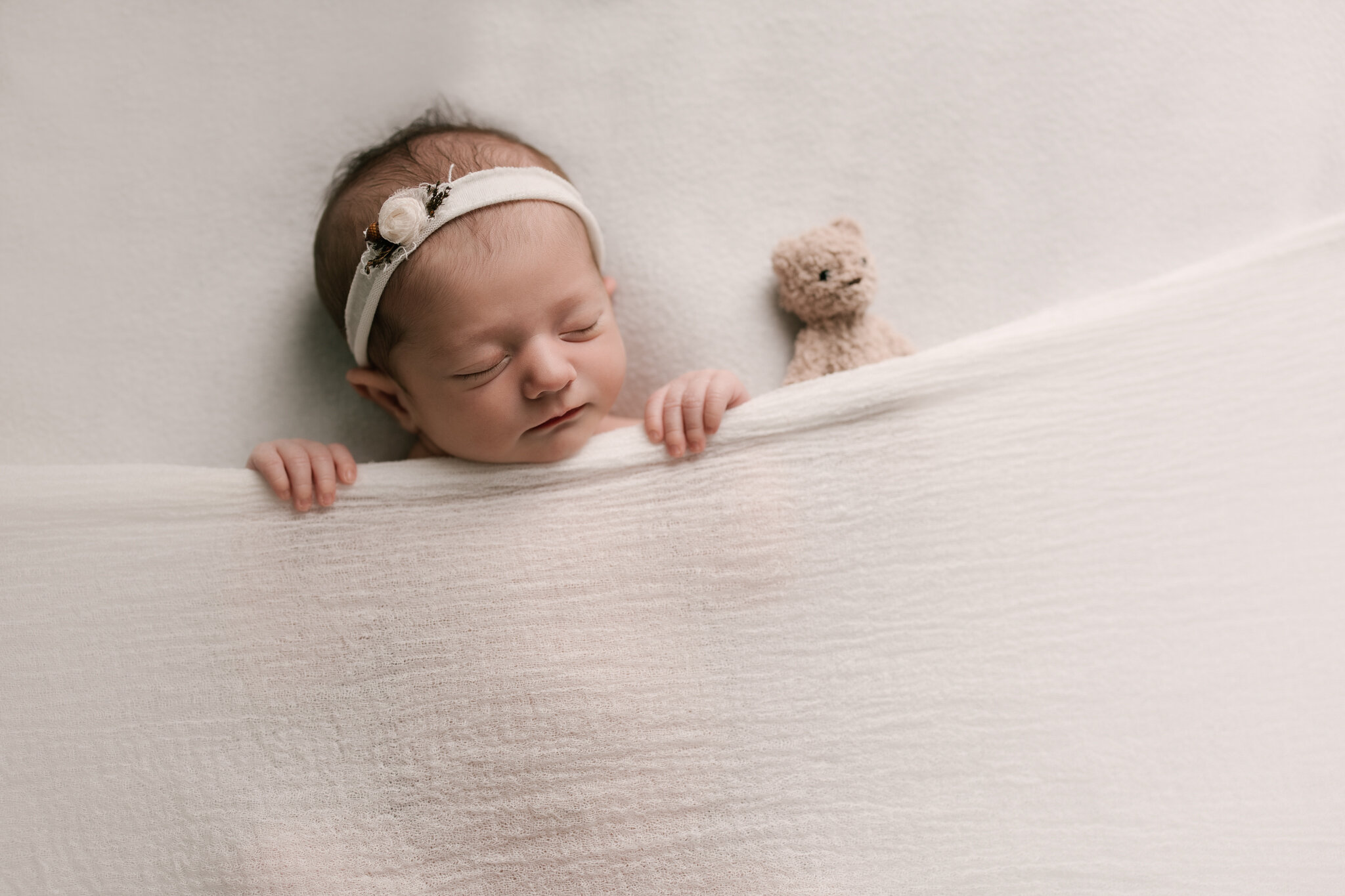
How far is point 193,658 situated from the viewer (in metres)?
0.81

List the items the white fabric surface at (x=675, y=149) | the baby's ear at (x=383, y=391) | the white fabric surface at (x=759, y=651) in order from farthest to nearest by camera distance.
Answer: the white fabric surface at (x=675, y=149) → the baby's ear at (x=383, y=391) → the white fabric surface at (x=759, y=651)

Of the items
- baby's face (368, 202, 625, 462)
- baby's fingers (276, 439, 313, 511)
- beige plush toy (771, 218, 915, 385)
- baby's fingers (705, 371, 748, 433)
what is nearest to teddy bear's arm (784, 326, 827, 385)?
beige plush toy (771, 218, 915, 385)

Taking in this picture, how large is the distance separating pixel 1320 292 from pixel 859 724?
2.34 ft

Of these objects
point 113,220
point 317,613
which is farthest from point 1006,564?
point 113,220

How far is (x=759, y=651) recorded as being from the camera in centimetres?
81

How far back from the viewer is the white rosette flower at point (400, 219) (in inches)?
31.2

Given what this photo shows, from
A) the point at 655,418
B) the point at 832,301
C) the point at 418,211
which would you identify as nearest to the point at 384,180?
the point at 418,211

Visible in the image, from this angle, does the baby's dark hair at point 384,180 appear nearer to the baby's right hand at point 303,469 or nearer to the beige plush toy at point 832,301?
the baby's right hand at point 303,469

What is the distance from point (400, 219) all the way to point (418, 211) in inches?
0.9

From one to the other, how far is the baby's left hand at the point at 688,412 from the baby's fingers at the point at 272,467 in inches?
15.2

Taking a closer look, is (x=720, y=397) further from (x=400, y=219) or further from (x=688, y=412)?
(x=400, y=219)

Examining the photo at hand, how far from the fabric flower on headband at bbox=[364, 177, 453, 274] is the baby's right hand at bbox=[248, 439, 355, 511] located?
8.0 inches

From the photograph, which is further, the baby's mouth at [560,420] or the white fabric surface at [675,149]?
the white fabric surface at [675,149]

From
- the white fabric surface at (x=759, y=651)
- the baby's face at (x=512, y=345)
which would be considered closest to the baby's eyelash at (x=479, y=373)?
the baby's face at (x=512, y=345)
